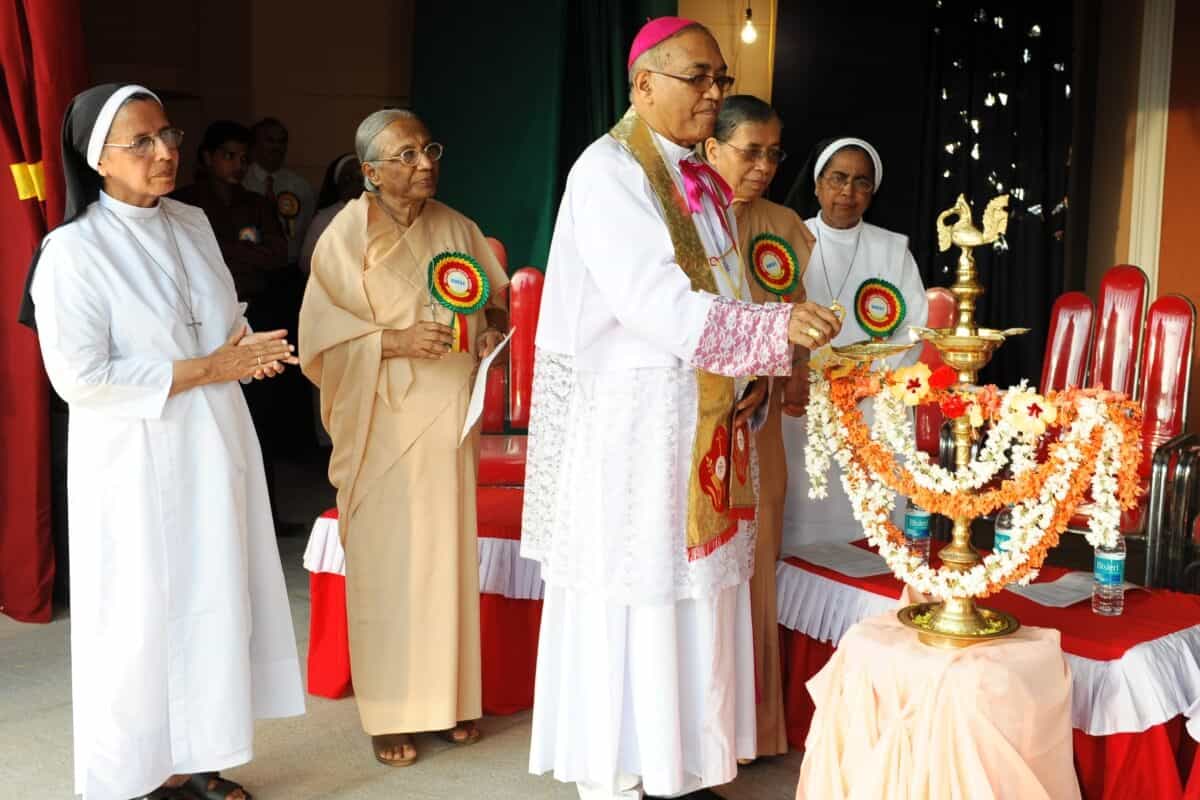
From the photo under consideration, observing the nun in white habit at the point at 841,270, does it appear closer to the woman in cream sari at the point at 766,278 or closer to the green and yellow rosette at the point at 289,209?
the woman in cream sari at the point at 766,278

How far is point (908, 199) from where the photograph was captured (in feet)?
21.8

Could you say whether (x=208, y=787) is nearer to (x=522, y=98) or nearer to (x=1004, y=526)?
(x=1004, y=526)

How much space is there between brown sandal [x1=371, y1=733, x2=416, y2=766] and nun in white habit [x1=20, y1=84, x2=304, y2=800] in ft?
1.71

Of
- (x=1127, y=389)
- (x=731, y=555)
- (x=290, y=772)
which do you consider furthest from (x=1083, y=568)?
(x=290, y=772)

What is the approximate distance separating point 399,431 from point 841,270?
1471 millimetres

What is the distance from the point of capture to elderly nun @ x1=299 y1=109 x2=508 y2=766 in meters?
3.49

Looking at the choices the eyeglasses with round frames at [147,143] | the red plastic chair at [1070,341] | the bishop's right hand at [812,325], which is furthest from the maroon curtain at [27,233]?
the red plastic chair at [1070,341]

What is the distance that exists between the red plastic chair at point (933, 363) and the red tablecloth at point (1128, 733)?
1668mm

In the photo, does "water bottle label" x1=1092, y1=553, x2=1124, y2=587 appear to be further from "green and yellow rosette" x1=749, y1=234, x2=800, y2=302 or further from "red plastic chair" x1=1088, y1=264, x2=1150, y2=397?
"red plastic chair" x1=1088, y1=264, x2=1150, y2=397

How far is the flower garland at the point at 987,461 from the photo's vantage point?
2588 mm

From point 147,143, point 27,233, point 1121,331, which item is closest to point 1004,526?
point 1121,331

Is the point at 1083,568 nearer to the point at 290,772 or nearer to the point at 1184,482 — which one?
the point at 1184,482

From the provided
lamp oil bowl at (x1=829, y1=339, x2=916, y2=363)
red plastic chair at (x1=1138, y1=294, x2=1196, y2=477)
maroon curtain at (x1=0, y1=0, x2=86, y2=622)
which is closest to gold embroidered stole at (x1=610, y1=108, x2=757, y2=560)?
lamp oil bowl at (x1=829, y1=339, x2=916, y2=363)

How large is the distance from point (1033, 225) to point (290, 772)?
451 centimetres
